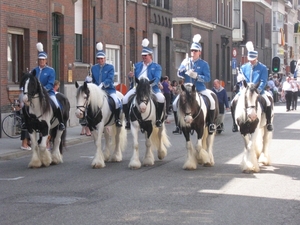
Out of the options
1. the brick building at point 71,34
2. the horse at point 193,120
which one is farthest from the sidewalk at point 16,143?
the horse at point 193,120

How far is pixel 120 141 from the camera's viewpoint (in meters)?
16.8

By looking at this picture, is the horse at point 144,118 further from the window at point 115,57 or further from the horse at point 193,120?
the window at point 115,57

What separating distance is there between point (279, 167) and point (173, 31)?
36020 mm

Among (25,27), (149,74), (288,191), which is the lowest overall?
(288,191)

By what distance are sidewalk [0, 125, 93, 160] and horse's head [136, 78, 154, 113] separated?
485 cm

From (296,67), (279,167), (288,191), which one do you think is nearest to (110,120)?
(279,167)

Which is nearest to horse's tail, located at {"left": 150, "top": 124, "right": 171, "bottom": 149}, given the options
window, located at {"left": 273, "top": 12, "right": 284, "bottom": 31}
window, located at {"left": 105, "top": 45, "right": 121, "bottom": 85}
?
window, located at {"left": 105, "top": 45, "right": 121, "bottom": 85}

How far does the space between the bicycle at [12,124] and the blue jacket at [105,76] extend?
6913 mm

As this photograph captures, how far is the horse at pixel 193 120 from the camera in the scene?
1482 centimetres

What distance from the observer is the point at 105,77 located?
16625 millimetres

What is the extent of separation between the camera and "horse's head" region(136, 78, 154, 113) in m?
15.0

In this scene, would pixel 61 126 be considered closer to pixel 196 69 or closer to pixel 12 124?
pixel 196 69

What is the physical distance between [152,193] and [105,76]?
16.8ft

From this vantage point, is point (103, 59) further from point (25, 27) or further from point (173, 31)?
point (173, 31)
